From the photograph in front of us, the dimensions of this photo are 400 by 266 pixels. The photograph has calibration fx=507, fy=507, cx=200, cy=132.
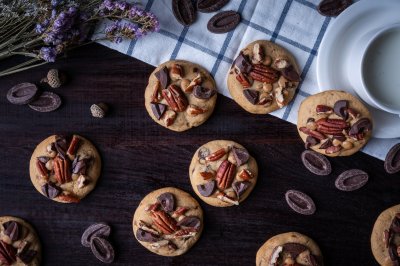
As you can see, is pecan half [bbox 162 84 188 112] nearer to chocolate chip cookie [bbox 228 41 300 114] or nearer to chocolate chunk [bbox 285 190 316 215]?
chocolate chip cookie [bbox 228 41 300 114]

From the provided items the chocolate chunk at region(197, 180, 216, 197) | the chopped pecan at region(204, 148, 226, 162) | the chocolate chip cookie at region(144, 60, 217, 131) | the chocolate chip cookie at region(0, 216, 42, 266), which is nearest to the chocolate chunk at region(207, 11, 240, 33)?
the chocolate chip cookie at region(144, 60, 217, 131)

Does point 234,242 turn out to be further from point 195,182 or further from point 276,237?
point 195,182

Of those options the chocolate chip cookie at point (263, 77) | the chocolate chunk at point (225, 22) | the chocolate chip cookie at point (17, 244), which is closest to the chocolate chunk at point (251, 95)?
the chocolate chip cookie at point (263, 77)

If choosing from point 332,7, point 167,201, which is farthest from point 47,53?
point 332,7

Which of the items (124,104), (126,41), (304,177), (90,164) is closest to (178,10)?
(126,41)

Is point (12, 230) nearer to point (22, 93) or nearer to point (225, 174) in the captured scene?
point (22, 93)

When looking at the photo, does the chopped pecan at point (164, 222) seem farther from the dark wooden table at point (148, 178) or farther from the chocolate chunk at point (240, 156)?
the chocolate chunk at point (240, 156)
